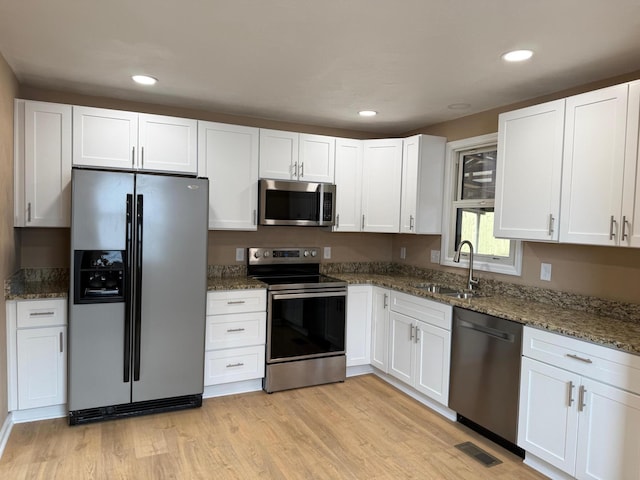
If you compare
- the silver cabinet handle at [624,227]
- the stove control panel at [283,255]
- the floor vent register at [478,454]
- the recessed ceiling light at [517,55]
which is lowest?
the floor vent register at [478,454]

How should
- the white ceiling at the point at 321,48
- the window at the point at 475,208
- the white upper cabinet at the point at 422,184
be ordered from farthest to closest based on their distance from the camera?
the white upper cabinet at the point at 422,184, the window at the point at 475,208, the white ceiling at the point at 321,48

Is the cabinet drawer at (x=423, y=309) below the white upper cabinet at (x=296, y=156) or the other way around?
below

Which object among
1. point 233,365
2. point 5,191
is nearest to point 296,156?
point 233,365

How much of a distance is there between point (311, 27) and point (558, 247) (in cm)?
221

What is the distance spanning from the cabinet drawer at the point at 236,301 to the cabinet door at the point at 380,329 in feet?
3.48

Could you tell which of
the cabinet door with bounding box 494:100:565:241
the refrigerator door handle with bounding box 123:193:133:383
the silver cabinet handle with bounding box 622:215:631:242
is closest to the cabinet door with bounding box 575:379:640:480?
the silver cabinet handle with bounding box 622:215:631:242

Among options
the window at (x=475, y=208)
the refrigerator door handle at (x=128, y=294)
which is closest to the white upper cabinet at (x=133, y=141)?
the refrigerator door handle at (x=128, y=294)

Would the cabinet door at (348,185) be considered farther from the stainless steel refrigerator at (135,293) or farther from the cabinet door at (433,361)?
the stainless steel refrigerator at (135,293)

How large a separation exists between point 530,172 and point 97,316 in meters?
3.04

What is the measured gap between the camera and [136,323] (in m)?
2.96

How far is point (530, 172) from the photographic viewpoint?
9.11 feet

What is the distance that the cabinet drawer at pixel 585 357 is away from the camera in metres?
2.02

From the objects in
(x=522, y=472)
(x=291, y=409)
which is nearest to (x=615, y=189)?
(x=522, y=472)

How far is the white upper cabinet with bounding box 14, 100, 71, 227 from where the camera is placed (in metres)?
2.95
